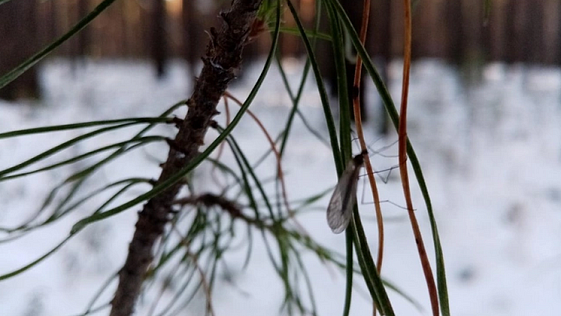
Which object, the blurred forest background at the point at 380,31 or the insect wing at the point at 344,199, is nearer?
the insect wing at the point at 344,199

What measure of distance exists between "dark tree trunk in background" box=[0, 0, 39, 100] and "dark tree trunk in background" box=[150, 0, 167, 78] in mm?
530

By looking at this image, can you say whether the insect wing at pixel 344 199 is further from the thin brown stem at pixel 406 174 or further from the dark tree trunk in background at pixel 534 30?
the dark tree trunk in background at pixel 534 30

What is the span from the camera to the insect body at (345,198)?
0.31ft

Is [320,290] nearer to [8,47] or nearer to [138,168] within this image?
[138,168]

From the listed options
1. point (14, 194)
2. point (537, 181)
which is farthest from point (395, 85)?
point (14, 194)

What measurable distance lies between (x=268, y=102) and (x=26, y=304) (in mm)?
706

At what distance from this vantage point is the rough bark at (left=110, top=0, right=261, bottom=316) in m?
0.13

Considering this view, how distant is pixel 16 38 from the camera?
761 mm

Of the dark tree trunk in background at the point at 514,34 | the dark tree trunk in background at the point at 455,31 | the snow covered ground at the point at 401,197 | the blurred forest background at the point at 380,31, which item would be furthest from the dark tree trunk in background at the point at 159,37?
the dark tree trunk in background at the point at 514,34

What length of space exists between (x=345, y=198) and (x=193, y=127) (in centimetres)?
6

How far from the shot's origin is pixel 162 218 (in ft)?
0.55

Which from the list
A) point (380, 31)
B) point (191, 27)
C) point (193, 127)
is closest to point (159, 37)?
point (191, 27)

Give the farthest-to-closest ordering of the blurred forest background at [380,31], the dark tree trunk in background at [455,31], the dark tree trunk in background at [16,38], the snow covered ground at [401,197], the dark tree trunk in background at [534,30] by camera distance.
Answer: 1. the dark tree trunk in background at [455,31]
2. the dark tree trunk in background at [534,30]
3. the blurred forest background at [380,31]
4. the dark tree trunk in background at [16,38]
5. the snow covered ground at [401,197]

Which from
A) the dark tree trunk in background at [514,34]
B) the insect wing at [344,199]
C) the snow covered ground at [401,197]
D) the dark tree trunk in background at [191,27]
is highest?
the dark tree trunk in background at [514,34]
